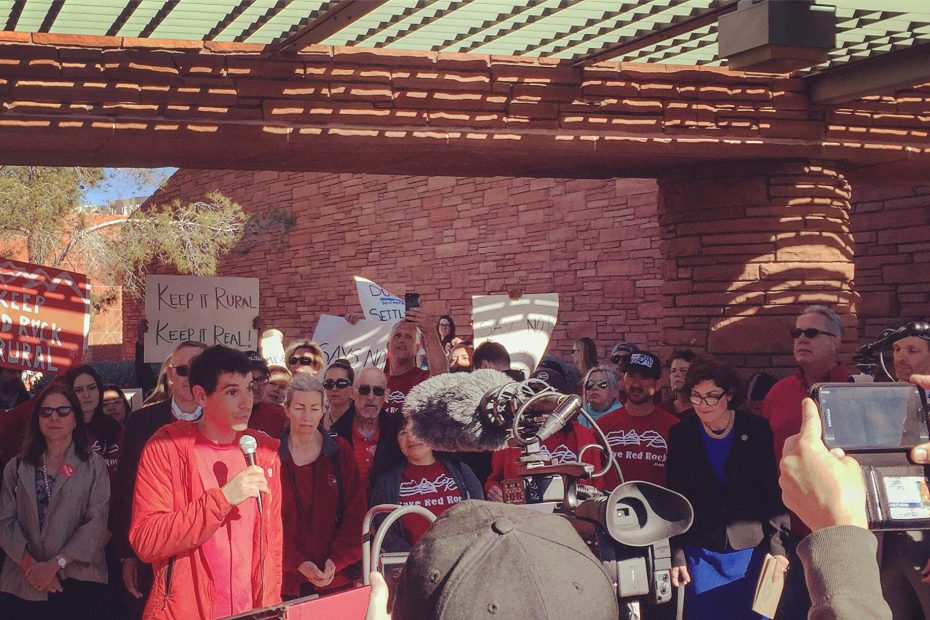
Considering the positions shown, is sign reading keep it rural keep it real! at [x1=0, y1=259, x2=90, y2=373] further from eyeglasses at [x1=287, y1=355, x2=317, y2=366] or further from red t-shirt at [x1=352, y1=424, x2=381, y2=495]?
red t-shirt at [x1=352, y1=424, x2=381, y2=495]

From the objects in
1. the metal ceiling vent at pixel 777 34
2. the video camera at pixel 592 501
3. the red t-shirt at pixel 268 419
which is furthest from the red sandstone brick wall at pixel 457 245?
the video camera at pixel 592 501

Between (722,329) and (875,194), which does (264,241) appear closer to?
(875,194)

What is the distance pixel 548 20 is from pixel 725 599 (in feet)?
10.2

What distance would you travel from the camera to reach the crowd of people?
13.5ft

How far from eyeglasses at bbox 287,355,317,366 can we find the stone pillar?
8.62ft

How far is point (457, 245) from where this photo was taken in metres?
15.0

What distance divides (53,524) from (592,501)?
376 centimetres

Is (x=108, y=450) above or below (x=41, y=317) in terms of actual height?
below

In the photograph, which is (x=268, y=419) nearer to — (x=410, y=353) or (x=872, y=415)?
(x=410, y=353)

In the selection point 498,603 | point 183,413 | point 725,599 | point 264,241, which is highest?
point 264,241

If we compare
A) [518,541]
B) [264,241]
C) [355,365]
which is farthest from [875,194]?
[264,241]

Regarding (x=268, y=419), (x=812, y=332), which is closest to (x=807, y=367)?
(x=812, y=332)

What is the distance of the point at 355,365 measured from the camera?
911 cm

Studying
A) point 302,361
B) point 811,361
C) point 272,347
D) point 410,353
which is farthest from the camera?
point 272,347
